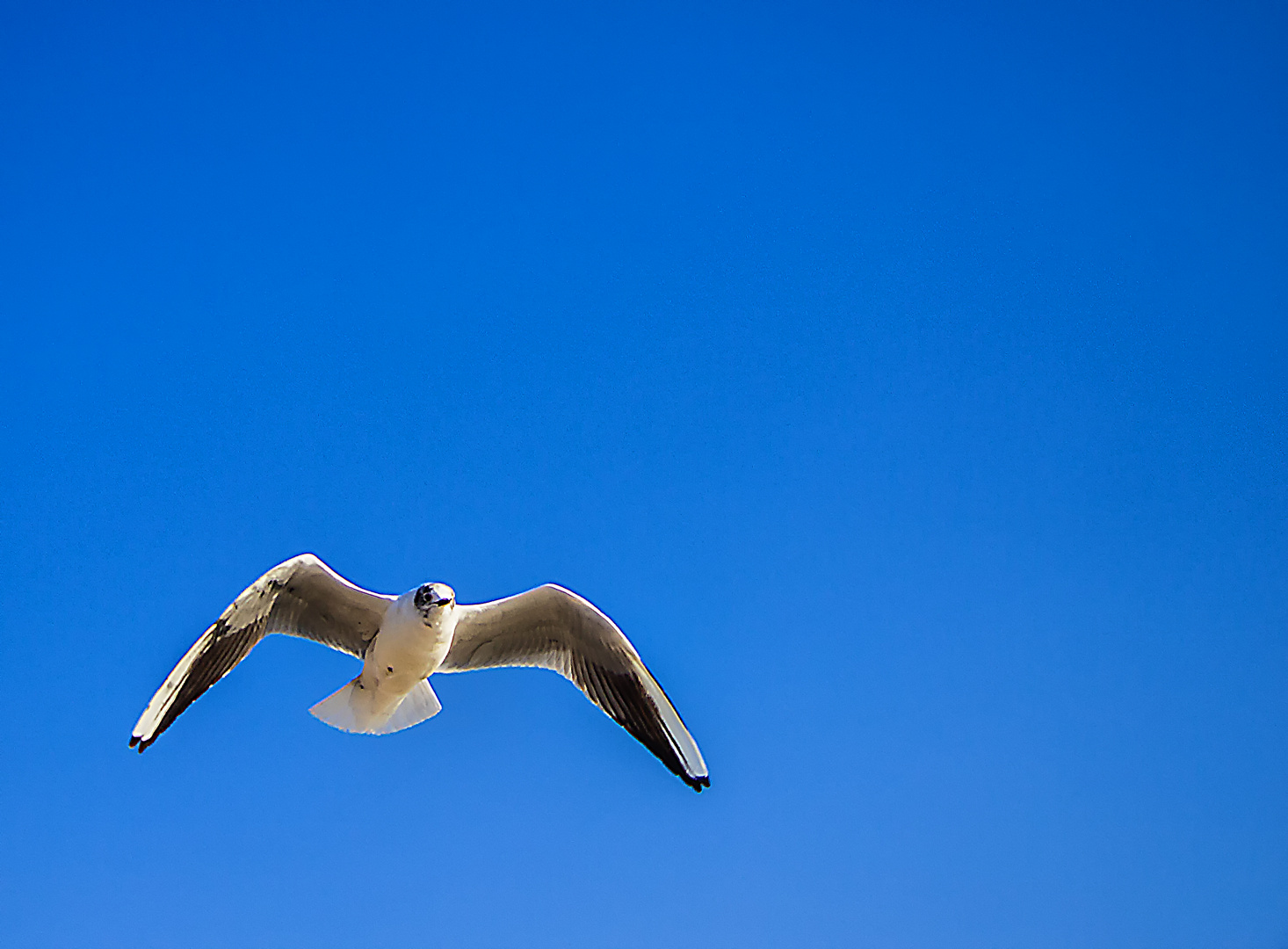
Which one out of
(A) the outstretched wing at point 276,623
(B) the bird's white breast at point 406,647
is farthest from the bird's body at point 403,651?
(A) the outstretched wing at point 276,623

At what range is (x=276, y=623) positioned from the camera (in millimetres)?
7207

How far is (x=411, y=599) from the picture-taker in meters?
6.83

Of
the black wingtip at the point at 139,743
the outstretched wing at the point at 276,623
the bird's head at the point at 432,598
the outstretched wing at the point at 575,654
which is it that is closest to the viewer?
the black wingtip at the point at 139,743

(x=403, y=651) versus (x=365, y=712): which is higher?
(x=403, y=651)

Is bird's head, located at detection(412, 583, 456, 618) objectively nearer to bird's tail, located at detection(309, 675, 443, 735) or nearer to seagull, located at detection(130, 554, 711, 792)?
seagull, located at detection(130, 554, 711, 792)

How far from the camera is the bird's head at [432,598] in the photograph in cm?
669

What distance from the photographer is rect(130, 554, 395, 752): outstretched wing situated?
6.22m

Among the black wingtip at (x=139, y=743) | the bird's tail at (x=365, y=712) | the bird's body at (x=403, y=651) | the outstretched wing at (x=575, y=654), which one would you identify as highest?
the outstretched wing at (x=575, y=654)

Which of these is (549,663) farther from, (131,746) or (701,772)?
(131,746)

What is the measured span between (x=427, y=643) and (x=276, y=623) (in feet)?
3.75

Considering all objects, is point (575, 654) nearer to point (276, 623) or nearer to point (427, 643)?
point (427, 643)

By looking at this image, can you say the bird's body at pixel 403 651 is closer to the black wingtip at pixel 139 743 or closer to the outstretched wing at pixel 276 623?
the outstretched wing at pixel 276 623

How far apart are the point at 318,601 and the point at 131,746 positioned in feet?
5.25

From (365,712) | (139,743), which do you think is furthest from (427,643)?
(139,743)
